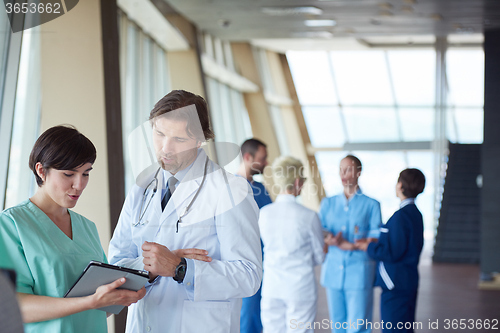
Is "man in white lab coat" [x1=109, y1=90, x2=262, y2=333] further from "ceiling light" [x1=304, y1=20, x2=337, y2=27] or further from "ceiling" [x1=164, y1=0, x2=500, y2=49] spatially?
"ceiling light" [x1=304, y1=20, x2=337, y2=27]

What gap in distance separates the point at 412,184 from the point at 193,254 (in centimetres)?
217

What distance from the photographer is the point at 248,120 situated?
642cm

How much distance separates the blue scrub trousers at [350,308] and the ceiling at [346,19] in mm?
3003

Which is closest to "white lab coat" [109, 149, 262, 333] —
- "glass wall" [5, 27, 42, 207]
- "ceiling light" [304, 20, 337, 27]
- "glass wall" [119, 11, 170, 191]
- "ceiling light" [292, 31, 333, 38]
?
"glass wall" [5, 27, 42, 207]

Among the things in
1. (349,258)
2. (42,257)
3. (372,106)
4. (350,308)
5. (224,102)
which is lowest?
(350,308)

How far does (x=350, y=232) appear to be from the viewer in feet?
12.0

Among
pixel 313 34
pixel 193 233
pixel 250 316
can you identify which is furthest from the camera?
pixel 313 34

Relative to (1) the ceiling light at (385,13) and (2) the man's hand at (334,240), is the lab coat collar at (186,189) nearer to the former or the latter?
(2) the man's hand at (334,240)

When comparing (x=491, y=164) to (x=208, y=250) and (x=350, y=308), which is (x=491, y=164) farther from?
(x=208, y=250)

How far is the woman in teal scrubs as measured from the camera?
56.5 inches

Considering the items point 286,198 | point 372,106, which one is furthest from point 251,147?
point 372,106

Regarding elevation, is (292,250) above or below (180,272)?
below

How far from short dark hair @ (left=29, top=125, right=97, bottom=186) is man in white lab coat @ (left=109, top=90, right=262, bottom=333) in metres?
0.26

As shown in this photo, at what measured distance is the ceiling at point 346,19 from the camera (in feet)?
18.3
